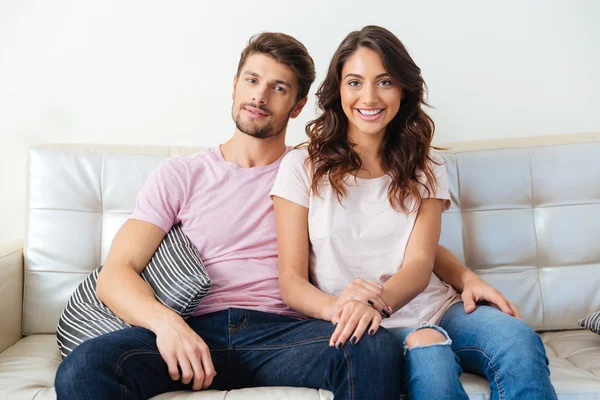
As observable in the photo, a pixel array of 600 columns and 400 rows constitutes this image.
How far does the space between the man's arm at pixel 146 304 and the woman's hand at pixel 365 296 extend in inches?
12.5

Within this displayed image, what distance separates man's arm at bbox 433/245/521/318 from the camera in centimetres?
156

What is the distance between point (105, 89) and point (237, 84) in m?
0.65

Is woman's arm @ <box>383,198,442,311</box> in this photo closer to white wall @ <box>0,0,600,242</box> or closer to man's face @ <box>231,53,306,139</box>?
man's face @ <box>231,53,306,139</box>

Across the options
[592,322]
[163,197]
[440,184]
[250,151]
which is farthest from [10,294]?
[592,322]

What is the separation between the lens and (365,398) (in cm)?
127

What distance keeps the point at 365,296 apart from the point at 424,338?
6.1 inches

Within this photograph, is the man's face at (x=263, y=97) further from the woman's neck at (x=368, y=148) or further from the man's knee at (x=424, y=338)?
the man's knee at (x=424, y=338)

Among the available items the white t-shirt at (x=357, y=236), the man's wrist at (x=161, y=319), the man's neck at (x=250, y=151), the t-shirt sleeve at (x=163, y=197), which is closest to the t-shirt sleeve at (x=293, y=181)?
the white t-shirt at (x=357, y=236)

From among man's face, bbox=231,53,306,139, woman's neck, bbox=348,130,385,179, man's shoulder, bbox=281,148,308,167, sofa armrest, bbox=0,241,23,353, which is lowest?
sofa armrest, bbox=0,241,23,353

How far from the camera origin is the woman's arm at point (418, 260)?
4.95 ft

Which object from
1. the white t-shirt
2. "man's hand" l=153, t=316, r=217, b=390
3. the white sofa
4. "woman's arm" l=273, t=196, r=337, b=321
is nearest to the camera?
"man's hand" l=153, t=316, r=217, b=390

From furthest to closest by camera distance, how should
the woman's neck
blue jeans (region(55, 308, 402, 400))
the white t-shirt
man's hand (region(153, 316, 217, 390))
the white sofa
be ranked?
the white sofa < the woman's neck < the white t-shirt < man's hand (region(153, 316, 217, 390)) < blue jeans (region(55, 308, 402, 400))

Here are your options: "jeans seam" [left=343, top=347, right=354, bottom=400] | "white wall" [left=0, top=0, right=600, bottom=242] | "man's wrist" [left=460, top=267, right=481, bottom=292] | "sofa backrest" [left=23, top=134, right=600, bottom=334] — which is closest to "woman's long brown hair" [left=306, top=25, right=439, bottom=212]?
"man's wrist" [left=460, top=267, right=481, bottom=292]

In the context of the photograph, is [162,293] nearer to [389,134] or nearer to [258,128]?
[258,128]
